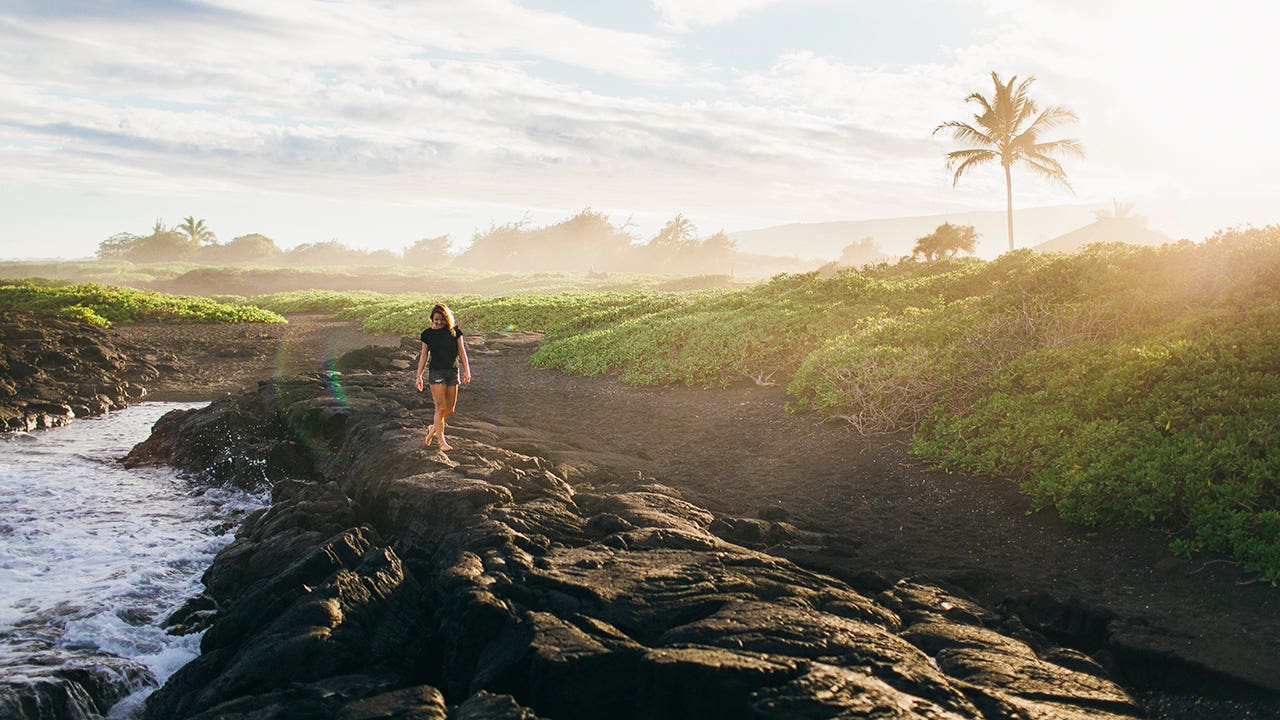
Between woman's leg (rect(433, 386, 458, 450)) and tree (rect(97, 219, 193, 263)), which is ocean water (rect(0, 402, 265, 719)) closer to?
woman's leg (rect(433, 386, 458, 450))

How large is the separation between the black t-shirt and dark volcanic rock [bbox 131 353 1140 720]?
7.01ft

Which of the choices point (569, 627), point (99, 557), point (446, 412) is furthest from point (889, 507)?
point (99, 557)

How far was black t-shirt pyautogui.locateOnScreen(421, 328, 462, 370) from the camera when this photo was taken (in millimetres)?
9547

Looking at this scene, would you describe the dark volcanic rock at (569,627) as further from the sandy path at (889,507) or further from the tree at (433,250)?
the tree at (433,250)

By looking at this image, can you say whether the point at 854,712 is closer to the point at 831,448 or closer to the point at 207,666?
the point at 207,666

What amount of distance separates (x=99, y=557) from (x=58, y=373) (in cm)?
1107

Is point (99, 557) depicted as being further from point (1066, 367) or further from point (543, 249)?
point (543, 249)

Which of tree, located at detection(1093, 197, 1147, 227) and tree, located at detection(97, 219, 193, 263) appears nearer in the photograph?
tree, located at detection(1093, 197, 1147, 227)

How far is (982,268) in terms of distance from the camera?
1905 cm

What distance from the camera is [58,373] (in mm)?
16781

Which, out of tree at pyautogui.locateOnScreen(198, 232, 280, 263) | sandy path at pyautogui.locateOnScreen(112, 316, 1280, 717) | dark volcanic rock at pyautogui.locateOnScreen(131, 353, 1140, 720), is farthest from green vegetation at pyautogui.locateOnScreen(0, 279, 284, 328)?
tree at pyautogui.locateOnScreen(198, 232, 280, 263)

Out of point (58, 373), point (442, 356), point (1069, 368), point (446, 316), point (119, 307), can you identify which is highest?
point (446, 316)

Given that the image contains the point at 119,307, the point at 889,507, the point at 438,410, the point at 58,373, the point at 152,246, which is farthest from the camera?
the point at 152,246

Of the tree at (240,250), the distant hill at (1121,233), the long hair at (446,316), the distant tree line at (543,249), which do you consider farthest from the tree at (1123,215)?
the tree at (240,250)
